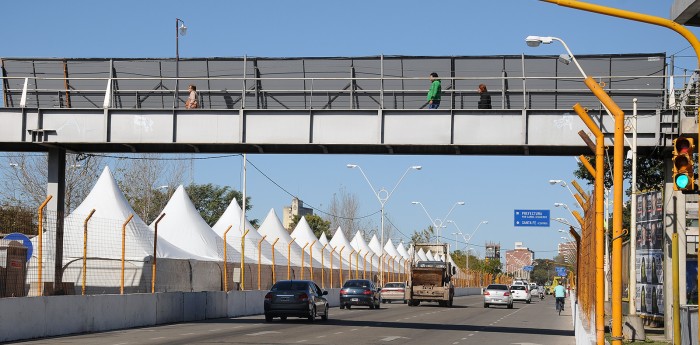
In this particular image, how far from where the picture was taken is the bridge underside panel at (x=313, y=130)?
99.2 ft

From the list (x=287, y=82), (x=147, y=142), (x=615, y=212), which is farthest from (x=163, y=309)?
(x=615, y=212)

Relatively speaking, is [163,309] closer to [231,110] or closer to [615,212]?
[231,110]

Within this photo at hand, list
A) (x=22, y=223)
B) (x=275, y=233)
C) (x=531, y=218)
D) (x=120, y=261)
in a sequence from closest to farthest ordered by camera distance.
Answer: (x=22, y=223), (x=120, y=261), (x=275, y=233), (x=531, y=218)

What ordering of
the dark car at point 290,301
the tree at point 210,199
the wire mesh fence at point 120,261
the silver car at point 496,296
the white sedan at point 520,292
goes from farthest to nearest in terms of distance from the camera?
the tree at point 210,199 < the white sedan at point 520,292 < the silver car at point 496,296 < the dark car at point 290,301 < the wire mesh fence at point 120,261

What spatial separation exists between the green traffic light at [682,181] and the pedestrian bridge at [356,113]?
16.0 metres

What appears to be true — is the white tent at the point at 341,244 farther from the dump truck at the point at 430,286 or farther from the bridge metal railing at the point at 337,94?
the bridge metal railing at the point at 337,94

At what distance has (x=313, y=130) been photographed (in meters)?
31.4

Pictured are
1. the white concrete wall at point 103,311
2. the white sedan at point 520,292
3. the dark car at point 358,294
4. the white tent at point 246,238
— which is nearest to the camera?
the white concrete wall at point 103,311

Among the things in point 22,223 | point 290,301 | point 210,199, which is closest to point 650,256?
point 290,301

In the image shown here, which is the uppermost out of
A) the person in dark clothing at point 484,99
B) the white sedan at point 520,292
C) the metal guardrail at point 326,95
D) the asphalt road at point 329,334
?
the metal guardrail at point 326,95

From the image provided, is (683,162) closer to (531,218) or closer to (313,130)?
(313,130)

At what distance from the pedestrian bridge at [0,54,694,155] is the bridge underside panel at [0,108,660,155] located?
1.2 inches

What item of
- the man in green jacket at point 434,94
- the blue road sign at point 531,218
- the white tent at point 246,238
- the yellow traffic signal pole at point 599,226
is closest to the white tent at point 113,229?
the white tent at point 246,238

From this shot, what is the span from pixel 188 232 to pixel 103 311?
21.1 metres
